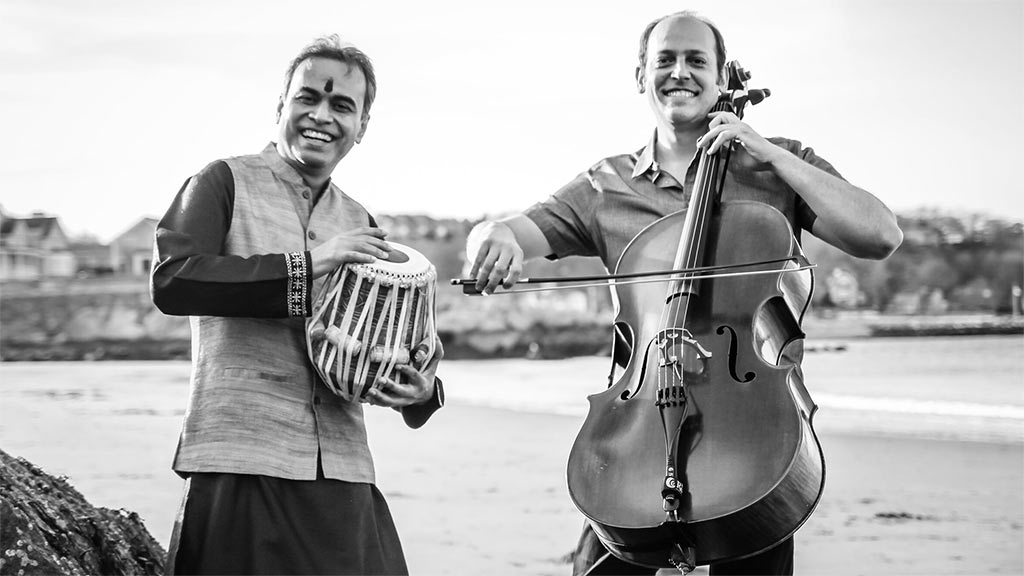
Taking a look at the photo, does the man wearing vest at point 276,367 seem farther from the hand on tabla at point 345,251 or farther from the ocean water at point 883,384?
the ocean water at point 883,384

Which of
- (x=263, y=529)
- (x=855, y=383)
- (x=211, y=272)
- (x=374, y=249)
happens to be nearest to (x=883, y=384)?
(x=855, y=383)

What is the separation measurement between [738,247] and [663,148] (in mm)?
335

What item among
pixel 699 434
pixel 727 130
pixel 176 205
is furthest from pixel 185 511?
pixel 727 130

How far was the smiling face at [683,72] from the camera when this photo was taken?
2.32 metres

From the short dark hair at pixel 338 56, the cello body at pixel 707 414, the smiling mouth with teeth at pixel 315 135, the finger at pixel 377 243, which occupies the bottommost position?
the cello body at pixel 707 414

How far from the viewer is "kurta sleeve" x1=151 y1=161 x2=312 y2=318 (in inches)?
81.5

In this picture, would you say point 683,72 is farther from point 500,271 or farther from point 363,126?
point 363,126

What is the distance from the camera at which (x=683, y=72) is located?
2312 mm

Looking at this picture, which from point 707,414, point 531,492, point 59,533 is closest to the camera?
point 707,414

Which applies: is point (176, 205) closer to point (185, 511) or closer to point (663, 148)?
point (185, 511)

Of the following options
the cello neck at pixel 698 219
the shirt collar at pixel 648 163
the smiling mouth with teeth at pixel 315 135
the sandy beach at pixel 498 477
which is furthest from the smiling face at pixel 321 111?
the sandy beach at pixel 498 477

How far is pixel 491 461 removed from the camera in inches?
288

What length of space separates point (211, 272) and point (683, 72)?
1.06 m

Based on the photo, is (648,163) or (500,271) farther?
(648,163)
